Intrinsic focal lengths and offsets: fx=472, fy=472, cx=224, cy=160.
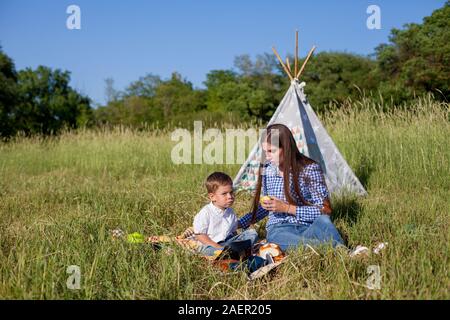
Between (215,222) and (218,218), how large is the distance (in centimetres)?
3

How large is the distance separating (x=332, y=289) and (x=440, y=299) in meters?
0.45

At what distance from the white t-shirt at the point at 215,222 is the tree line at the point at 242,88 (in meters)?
8.58

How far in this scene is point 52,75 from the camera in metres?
27.0

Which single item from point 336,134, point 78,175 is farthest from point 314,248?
point 78,175

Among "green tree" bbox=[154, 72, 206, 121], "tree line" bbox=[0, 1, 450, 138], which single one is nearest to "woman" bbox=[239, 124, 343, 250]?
"tree line" bbox=[0, 1, 450, 138]

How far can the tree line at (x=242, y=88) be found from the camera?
1761 cm

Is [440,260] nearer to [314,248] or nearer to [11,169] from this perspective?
[314,248]

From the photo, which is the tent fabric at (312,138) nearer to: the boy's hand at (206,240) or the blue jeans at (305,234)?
the blue jeans at (305,234)

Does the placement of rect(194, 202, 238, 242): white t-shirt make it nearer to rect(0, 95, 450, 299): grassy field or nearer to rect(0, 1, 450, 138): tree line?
rect(0, 95, 450, 299): grassy field

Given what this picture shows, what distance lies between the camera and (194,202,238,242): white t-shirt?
3135mm

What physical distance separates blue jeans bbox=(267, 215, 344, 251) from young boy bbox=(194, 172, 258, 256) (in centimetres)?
18

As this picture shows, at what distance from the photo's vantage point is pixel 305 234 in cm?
292

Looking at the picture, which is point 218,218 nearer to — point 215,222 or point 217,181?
point 215,222

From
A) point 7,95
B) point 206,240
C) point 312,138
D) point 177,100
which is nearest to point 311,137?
point 312,138
